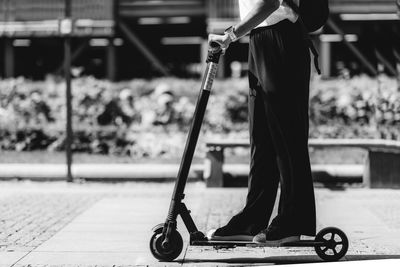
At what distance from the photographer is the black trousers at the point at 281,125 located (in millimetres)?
4715

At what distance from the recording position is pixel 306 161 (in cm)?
477

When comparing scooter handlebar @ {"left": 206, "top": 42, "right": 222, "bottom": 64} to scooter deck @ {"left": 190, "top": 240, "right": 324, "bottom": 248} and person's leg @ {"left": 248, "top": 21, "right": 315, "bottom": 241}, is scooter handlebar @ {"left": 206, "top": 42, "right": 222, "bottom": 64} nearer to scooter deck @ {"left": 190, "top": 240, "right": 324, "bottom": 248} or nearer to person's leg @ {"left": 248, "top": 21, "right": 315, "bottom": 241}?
person's leg @ {"left": 248, "top": 21, "right": 315, "bottom": 241}

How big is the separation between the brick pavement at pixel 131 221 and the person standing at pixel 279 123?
236mm

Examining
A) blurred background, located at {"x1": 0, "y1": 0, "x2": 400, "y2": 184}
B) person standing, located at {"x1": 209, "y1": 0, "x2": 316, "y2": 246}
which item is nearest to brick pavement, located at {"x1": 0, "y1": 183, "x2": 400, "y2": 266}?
person standing, located at {"x1": 209, "y1": 0, "x2": 316, "y2": 246}

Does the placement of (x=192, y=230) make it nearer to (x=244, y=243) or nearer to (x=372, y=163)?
(x=244, y=243)

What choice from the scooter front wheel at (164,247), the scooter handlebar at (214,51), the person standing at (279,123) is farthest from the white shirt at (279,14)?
the scooter front wheel at (164,247)

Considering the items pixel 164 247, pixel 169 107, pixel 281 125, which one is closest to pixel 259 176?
pixel 281 125

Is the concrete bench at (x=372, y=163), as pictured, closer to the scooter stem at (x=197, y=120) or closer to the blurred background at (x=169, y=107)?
the blurred background at (x=169, y=107)

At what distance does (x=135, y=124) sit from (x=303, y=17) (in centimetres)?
683

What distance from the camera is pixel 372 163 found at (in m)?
8.39

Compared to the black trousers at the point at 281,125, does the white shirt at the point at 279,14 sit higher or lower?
higher

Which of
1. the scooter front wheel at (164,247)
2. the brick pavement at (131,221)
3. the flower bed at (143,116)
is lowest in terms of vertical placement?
the brick pavement at (131,221)

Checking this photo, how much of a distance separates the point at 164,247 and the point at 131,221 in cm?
172

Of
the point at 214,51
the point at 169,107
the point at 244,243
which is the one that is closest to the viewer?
the point at 214,51
